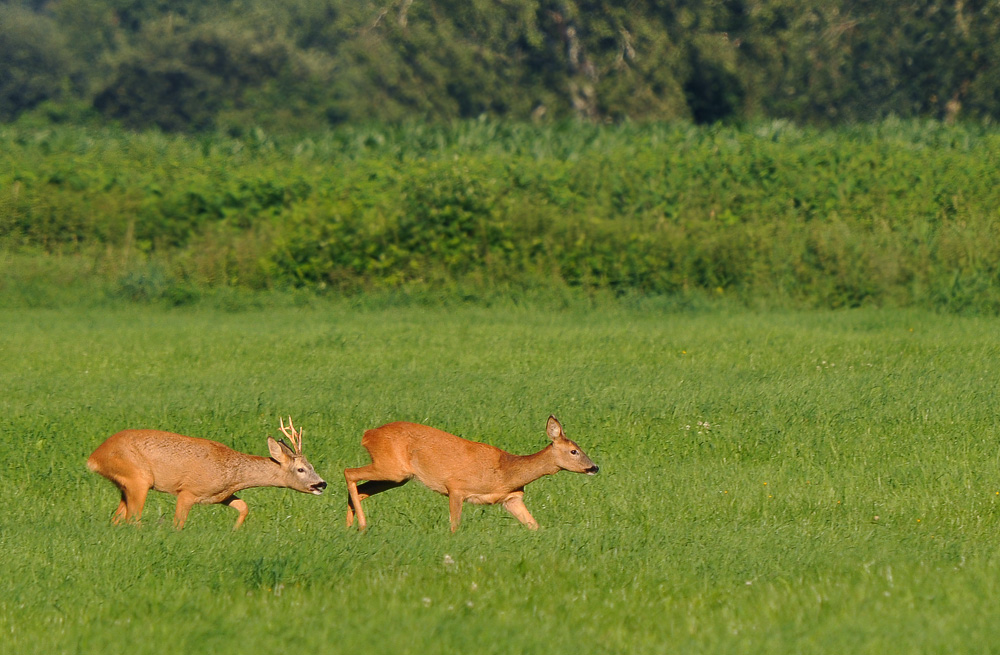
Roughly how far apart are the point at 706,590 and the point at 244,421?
5747mm

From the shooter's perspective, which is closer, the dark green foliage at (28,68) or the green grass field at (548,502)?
the green grass field at (548,502)

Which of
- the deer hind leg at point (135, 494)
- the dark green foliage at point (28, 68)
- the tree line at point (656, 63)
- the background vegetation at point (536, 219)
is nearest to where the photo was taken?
the deer hind leg at point (135, 494)

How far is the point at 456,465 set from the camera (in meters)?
8.34

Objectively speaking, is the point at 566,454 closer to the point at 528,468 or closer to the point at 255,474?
the point at 528,468

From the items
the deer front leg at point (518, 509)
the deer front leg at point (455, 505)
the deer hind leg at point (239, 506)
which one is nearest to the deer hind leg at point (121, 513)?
the deer hind leg at point (239, 506)

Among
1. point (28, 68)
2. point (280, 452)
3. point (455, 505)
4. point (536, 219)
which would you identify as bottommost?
point (28, 68)

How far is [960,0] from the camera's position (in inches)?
1561

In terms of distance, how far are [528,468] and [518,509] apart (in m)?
0.35

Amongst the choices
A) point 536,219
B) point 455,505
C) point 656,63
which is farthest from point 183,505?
point 656,63

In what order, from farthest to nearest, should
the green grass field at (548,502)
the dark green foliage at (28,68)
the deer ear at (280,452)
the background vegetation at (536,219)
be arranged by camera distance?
the dark green foliage at (28,68), the background vegetation at (536,219), the deer ear at (280,452), the green grass field at (548,502)

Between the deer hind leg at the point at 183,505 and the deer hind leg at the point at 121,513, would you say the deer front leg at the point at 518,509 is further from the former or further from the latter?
the deer hind leg at the point at 121,513

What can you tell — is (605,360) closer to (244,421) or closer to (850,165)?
(244,421)

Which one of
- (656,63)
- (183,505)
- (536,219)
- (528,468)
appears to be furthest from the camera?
(656,63)

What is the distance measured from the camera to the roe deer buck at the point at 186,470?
8312 mm
